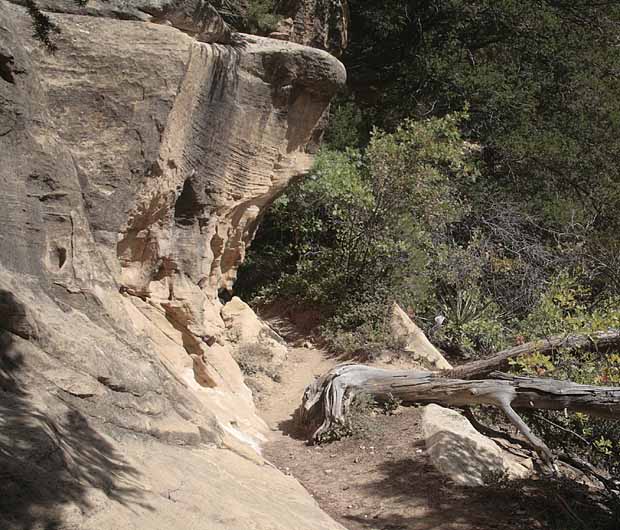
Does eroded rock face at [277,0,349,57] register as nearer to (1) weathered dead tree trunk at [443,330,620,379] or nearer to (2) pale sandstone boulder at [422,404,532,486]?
(1) weathered dead tree trunk at [443,330,620,379]

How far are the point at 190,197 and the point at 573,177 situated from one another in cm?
1150

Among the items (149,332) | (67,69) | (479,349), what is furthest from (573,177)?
(67,69)

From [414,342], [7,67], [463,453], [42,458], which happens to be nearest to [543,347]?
[463,453]

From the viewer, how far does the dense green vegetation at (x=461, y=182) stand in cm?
1352

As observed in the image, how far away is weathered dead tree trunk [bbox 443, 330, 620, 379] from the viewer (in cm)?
805

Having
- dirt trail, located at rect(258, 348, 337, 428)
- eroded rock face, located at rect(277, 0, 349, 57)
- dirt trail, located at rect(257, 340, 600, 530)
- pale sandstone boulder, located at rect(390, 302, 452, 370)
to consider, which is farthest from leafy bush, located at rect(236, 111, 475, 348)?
dirt trail, located at rect(257, 340, 600, 530)

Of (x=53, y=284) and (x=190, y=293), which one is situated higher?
(x=53, y=284)

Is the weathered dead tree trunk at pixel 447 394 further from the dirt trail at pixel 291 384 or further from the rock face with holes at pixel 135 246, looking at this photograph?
the rock face with holes at pixel 135 246

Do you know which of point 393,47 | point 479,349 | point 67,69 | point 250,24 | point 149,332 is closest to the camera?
point 67,69

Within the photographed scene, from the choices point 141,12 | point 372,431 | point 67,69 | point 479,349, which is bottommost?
point 479,349

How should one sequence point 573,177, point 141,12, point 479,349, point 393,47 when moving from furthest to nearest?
point 393,47
point 573,177
point 479,349
point 141,12

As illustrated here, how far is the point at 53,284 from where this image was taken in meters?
6.16

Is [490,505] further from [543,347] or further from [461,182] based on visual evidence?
[461,182]

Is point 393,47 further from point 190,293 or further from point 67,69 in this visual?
point 67,69
